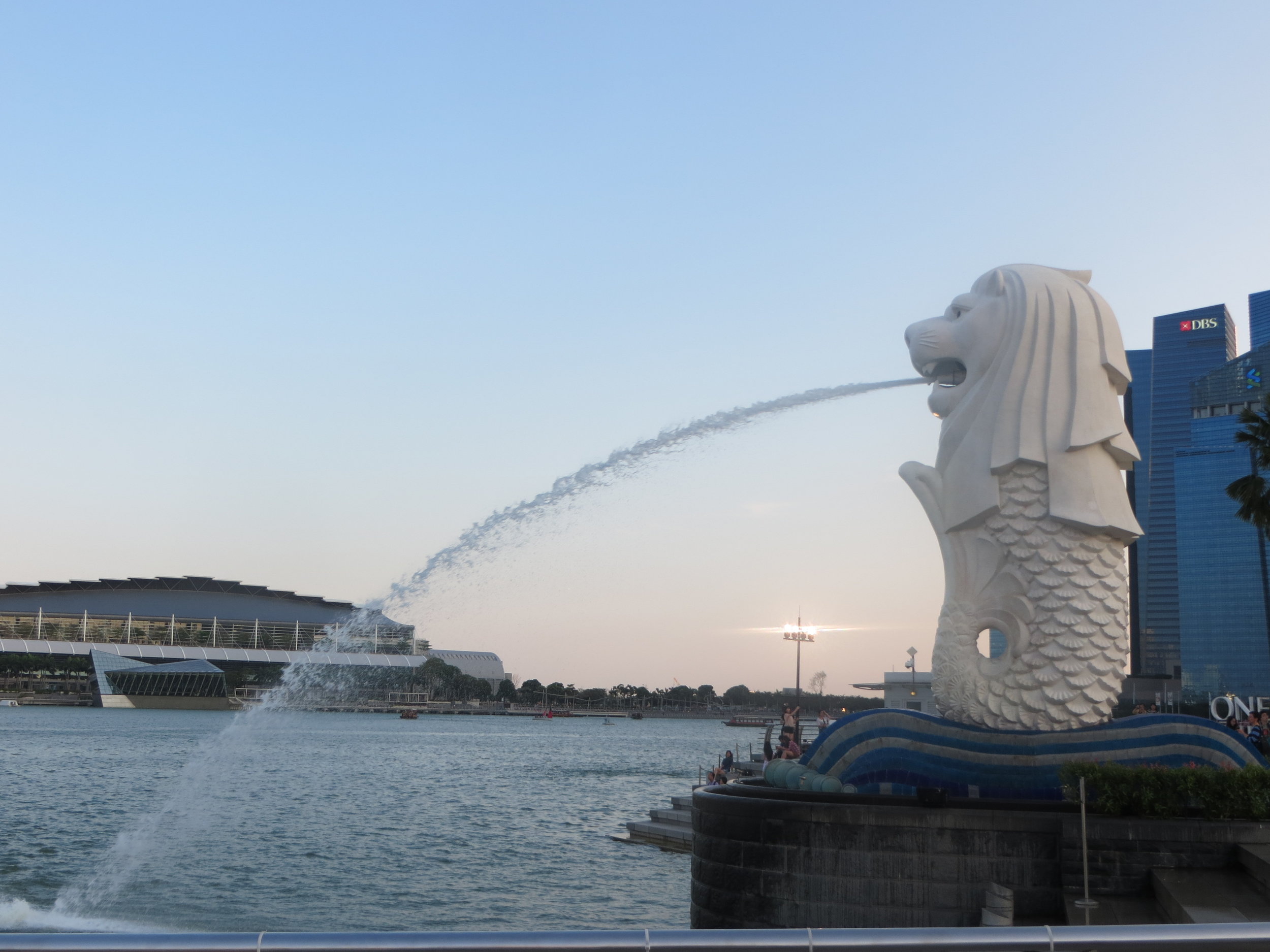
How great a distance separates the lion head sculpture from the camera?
49.7ft

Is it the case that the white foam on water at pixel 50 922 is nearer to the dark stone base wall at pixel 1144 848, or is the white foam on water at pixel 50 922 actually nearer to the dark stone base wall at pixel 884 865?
the dark stone base wall at pixel 884 865

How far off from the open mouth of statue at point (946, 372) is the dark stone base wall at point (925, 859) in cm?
642

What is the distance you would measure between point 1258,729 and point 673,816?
1399 cm

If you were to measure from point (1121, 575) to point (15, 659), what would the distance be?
422ft

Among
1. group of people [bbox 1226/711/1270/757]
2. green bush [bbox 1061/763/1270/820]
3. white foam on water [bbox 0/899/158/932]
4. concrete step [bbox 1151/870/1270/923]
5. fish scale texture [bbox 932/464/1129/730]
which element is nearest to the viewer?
concrete step [bbox 1151/870/1270/923]

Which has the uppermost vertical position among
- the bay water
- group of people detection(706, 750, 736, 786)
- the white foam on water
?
group of people detection(706, 750, 736, 786)

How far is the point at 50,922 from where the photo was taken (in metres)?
17.9

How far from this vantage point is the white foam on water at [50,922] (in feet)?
57.0

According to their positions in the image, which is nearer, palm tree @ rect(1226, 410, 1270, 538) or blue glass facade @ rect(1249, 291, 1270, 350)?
palm tree @ rect(1226, 410, 1270, 538)

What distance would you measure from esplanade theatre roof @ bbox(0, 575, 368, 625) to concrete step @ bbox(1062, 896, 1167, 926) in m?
124

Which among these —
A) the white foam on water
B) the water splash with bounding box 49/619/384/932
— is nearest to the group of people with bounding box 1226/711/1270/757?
the water splash with bounding box 49/619/384/932

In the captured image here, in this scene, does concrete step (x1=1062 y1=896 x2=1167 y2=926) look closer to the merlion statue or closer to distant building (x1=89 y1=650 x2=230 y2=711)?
the merlion statue

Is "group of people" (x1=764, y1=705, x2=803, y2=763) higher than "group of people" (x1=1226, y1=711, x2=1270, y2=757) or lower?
lower

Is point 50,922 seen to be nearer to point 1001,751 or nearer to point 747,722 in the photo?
point 1001,751
